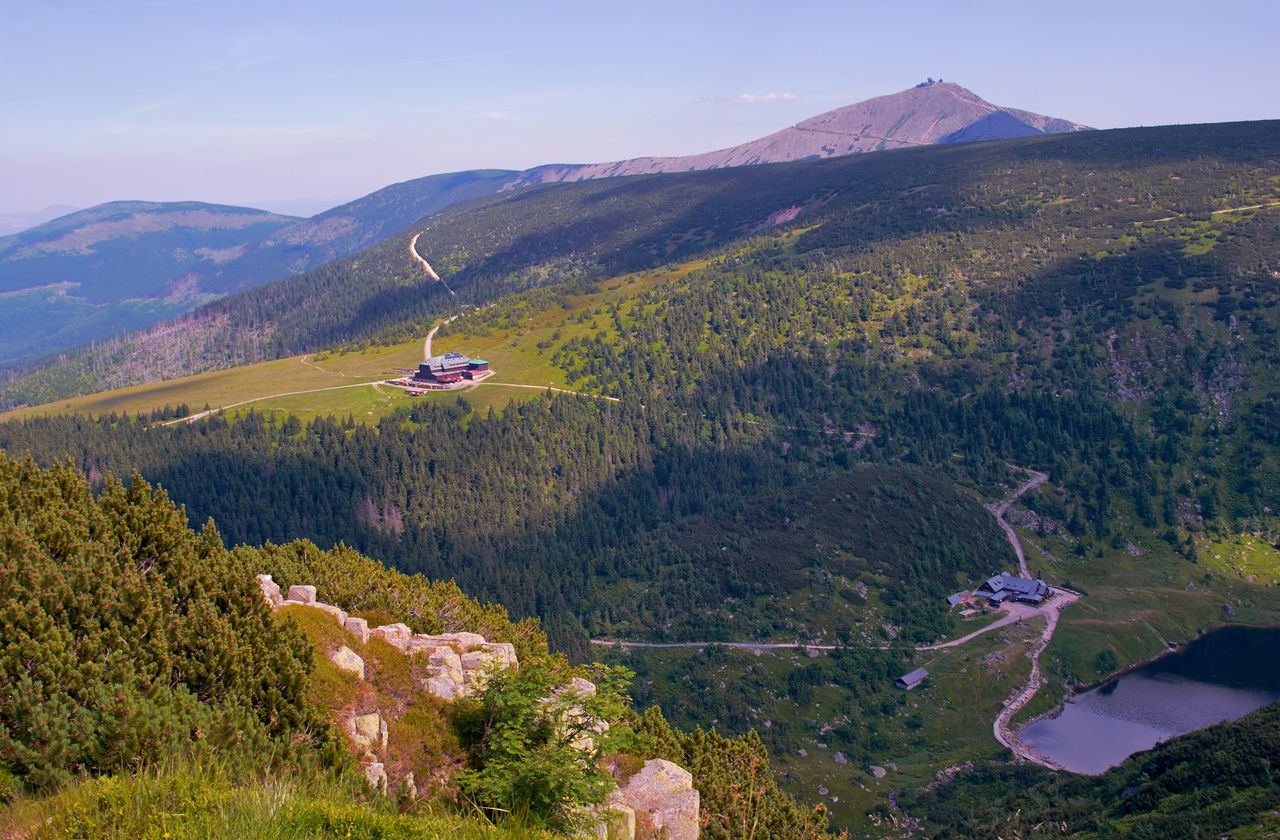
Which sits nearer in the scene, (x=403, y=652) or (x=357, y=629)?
(x=357, y=629)

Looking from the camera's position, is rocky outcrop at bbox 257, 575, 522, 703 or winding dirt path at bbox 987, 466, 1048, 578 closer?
rocky outcrop at bbox 257, 575, 522, 703

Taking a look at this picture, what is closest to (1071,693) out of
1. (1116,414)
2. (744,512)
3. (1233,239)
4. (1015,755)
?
(1015,755)

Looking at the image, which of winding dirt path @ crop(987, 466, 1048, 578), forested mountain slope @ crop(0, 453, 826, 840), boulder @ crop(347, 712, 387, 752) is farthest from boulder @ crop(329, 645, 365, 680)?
winding dirt path @ crop(987, 466, 1048, 578)

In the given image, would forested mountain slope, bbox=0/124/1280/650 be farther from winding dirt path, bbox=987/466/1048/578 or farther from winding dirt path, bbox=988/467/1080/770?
winding dirt path, bbox=988/467/1080/770

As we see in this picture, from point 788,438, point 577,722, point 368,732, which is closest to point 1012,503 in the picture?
point 788,438

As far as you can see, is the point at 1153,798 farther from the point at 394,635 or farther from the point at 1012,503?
the point at 1012,503

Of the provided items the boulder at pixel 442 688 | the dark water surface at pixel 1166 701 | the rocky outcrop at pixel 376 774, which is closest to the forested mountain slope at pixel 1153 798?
the dark water surface at pixel 1166 701

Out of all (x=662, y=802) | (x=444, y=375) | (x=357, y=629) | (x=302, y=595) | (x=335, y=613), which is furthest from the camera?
(x=444, y=375)

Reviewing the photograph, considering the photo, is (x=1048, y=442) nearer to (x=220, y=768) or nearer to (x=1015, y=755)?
(x=1015, y=755)
